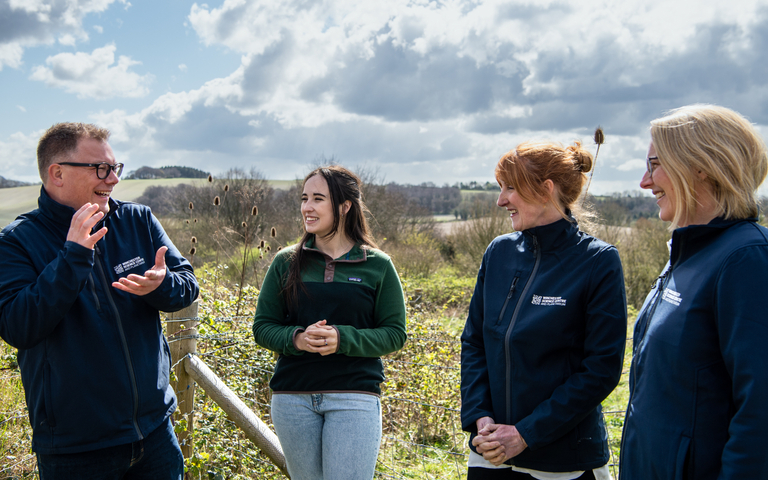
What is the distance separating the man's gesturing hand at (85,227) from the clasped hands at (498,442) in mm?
1740

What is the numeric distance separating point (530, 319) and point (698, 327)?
26.2 inches

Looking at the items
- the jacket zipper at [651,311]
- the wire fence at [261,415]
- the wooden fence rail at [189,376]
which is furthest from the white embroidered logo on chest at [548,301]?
the wooden fence rail at [189,376]

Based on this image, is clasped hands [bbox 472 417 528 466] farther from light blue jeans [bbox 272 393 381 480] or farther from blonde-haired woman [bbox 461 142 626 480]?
light blue jeans [bbox 272 393 381 480]

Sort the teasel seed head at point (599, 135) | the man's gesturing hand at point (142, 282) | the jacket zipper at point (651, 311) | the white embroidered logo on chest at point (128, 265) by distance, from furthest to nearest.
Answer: the teasel seed head at point (599, 135), the white embroidered logo on chest at point (128, 265), the man's gesturing hand at point (142, 282), the jacket zipper at point (651, 311)

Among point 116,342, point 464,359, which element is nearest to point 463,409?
point 464,359

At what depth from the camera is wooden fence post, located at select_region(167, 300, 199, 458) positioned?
10.6 ft

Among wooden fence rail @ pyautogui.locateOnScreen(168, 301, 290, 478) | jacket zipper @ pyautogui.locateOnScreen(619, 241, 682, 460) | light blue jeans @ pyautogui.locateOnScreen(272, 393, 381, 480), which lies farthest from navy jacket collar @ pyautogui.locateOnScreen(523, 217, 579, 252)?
wooden fence rail @ pyautogui.locateOnScreen(168, 301, 290, 478)

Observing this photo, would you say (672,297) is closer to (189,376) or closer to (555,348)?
(555,348)

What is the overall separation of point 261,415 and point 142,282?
2.48m

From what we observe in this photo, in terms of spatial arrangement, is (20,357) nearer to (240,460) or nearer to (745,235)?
(240,460)

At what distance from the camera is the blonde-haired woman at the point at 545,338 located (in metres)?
2.00

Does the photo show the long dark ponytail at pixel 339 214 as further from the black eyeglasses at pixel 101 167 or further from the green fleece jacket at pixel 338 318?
the black eyeglasses at pixel 101 167

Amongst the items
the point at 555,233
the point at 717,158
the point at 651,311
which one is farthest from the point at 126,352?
the point at 717,158

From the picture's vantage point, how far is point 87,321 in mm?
2154
